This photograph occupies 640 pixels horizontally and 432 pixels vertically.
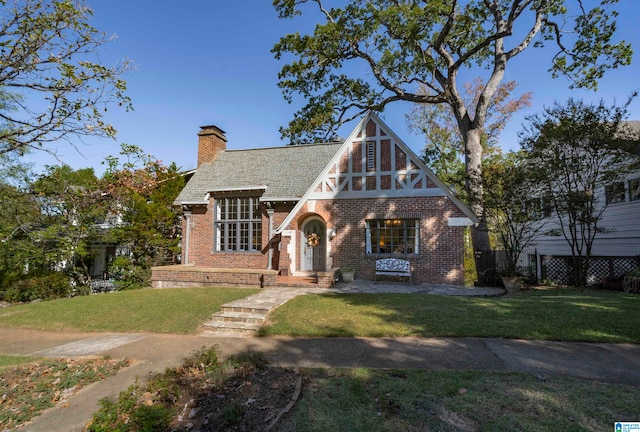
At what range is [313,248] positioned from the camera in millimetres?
14477

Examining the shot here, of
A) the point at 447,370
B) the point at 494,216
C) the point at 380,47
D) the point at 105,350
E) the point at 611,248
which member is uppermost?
the point at 380,47

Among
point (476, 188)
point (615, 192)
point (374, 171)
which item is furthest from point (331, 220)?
point (615, 192)

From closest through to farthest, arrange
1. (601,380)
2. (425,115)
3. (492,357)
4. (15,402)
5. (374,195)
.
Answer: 1. (601,380)
2. (15,402)
3. (492,357)
4. (374,195)
5. (425,115)

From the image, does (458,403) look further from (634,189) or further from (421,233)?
(634,189)

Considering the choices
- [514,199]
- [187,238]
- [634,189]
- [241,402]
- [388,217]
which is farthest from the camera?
[187,238]

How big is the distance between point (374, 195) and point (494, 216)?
5292 millimetres

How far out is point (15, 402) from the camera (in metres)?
4.49

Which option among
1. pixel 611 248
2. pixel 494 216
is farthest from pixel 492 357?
pixel 611 248

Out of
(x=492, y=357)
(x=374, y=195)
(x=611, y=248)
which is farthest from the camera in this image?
(x=611, y=248)

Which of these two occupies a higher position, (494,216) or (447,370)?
(494,216)

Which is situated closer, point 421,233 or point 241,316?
point 241,316

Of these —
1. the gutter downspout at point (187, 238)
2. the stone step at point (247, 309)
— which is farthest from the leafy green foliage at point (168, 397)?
the gutter downspout at point (187, 238)

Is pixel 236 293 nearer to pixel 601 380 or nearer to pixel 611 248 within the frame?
pixel 601 380

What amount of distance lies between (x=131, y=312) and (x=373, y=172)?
401 inches
